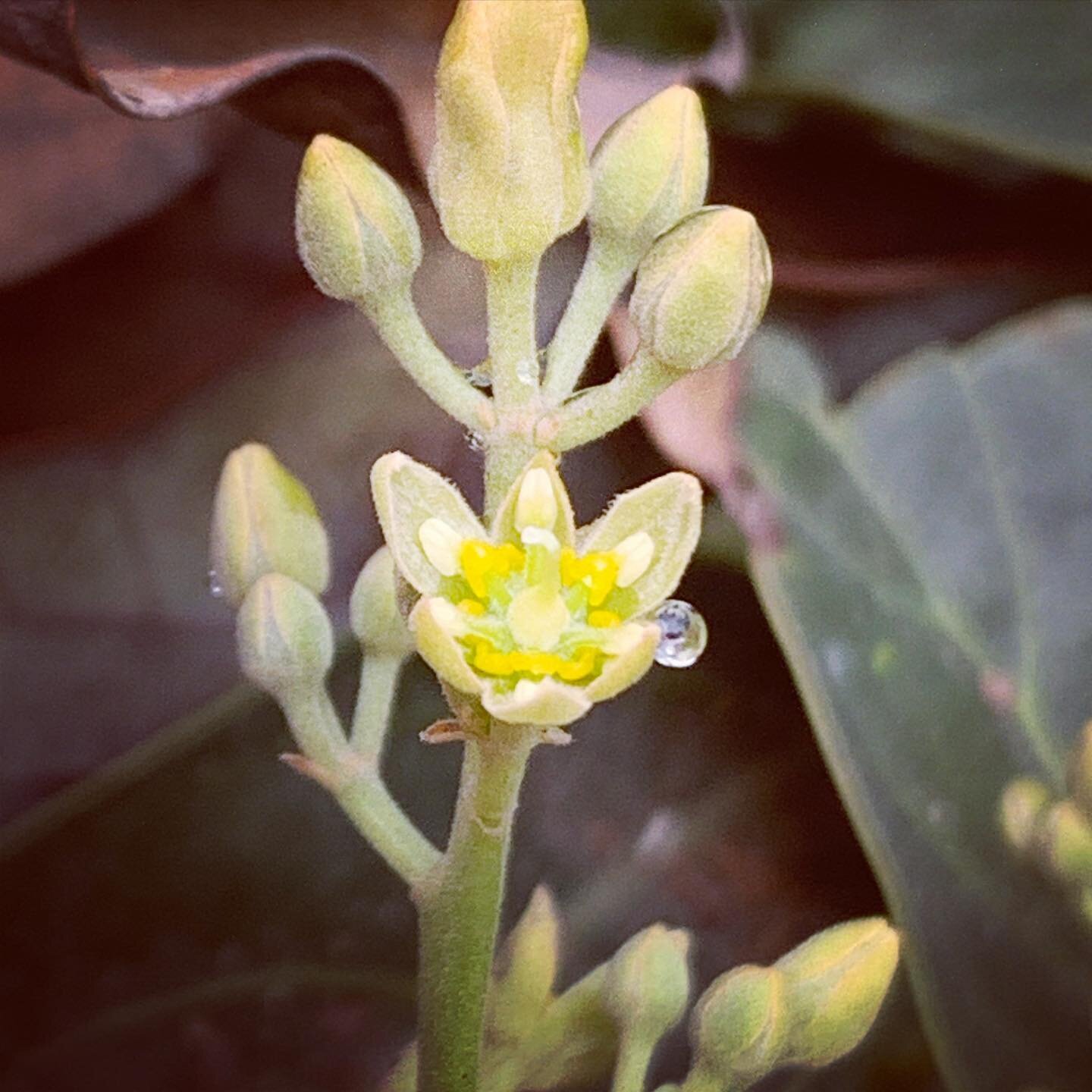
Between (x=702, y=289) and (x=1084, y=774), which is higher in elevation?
(x=702, y=289)

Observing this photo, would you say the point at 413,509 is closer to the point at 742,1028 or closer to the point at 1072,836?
the point at 742,1028

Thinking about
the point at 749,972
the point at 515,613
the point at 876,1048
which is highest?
the point at 515,613

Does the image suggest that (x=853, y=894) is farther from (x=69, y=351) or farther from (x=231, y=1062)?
(x=69, y=351)

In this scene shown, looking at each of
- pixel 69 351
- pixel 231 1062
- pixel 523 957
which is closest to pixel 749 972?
pixel 523 957

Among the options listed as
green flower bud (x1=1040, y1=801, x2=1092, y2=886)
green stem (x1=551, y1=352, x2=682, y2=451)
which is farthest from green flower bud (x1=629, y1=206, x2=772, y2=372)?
green flower bud (x1=1040, y1=801, x2=1092, y2=886)

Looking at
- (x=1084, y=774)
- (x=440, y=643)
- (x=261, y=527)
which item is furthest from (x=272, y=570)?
(x=1084, y=774)

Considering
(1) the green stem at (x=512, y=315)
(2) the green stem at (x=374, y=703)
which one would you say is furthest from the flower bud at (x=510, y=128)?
(2) the green stem at (x=374, y=703)

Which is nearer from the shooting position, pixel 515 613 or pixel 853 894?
pixel 515 613
